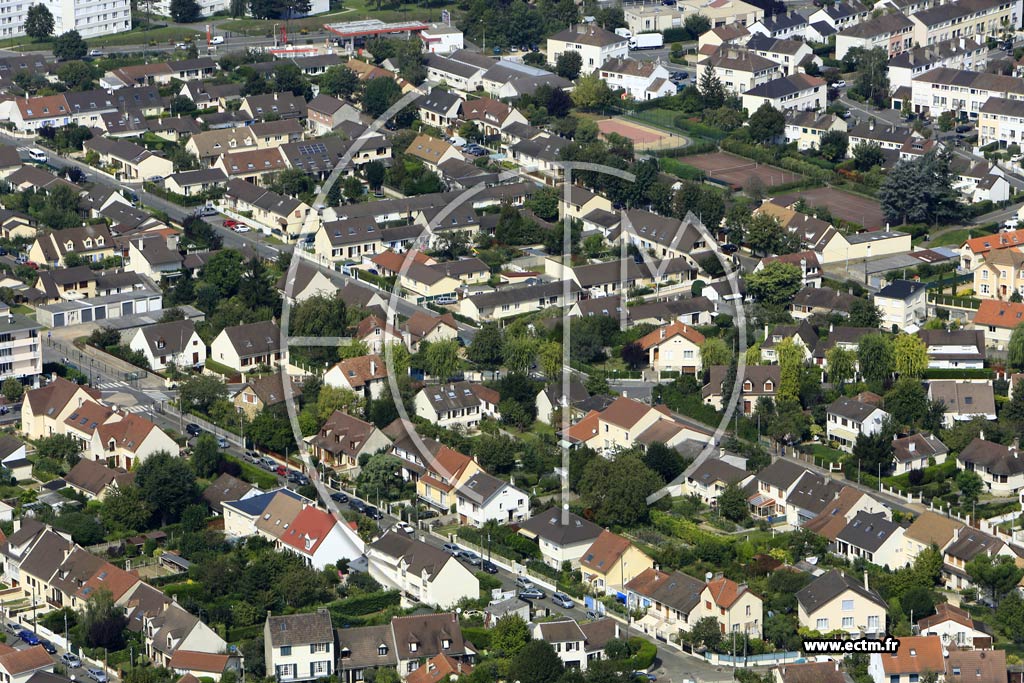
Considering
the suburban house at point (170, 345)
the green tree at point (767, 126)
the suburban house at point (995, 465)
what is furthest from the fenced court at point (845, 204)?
the suburban house at point (170, 345)

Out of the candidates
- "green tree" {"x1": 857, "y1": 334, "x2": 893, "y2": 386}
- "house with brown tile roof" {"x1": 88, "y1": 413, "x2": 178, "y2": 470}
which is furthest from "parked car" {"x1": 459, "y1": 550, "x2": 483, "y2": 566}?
"green tree" {"x1": 857, "y1": 334, "x2": 893, "y2": 386}

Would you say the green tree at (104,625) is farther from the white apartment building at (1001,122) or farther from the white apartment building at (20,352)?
the white apartment building at (1001,122)

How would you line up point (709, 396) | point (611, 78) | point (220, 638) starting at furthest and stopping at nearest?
point (611, 78), point (709, 396), point (220, 638)

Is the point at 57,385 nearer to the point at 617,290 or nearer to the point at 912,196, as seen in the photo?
the point at 617,290

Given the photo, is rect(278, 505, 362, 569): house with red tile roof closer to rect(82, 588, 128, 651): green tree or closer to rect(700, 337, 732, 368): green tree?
rect(82, 588, 128, 651): green tree

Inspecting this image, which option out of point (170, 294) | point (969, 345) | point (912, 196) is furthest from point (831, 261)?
point (170, 294)

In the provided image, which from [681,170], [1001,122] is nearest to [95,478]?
[681,170]
